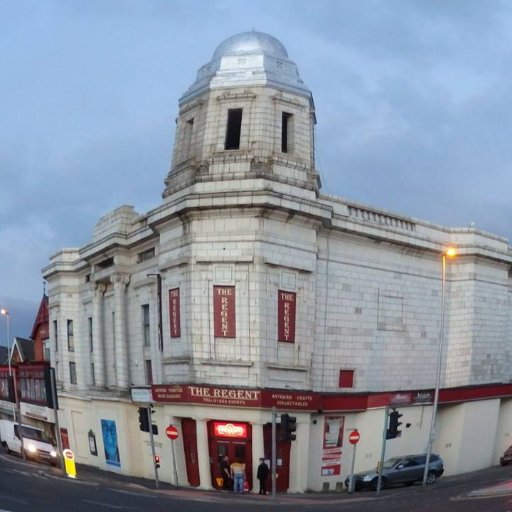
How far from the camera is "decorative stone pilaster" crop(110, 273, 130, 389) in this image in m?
41.4

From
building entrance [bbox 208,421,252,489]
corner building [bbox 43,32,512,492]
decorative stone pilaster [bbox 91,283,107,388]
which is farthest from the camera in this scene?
decorative stone pilaster [bbox 91,283,107,388]

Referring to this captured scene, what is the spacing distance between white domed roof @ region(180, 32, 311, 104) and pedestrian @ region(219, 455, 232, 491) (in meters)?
16.0

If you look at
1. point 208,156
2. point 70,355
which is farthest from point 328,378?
point 70,355

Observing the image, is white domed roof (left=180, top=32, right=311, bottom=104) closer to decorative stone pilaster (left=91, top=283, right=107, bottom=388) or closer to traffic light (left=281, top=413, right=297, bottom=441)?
decorative stone pilaster (left=91, top=283, right=107, bottom=388)

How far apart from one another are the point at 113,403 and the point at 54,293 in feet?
42.4

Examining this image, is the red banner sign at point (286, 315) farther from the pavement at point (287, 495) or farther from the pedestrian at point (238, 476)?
the pavement at point (287, 495)

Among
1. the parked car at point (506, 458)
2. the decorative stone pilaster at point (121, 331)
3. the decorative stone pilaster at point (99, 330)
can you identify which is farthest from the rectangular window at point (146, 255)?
the parked car at point (506, 458)

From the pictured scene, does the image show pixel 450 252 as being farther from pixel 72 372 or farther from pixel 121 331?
pixel 72 372

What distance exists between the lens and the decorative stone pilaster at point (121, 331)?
136 ft

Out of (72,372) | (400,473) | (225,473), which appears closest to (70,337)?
(72,372)

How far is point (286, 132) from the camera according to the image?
1395 inches

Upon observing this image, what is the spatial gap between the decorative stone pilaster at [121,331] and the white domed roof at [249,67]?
401 inches

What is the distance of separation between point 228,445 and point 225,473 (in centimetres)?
115

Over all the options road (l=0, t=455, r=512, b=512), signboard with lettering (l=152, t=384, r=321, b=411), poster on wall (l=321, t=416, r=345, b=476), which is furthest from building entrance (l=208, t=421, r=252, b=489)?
poster on wall (l=321, t=416, r=345, b=476)
